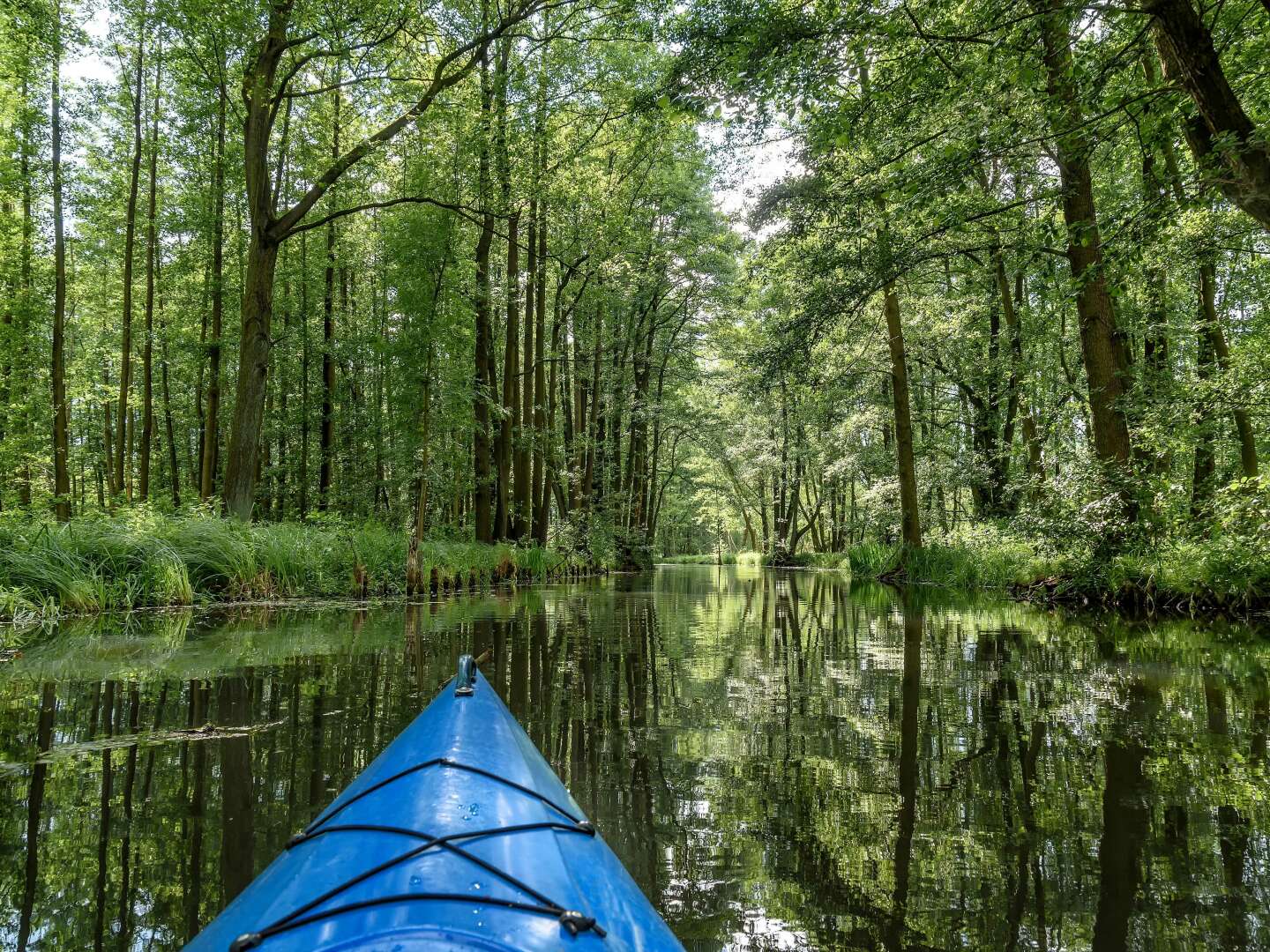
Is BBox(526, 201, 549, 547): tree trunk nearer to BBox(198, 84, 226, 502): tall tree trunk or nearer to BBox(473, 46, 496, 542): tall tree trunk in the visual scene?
BBox(473, 46, 496, 542): tall tree trunk

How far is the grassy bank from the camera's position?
699 cm

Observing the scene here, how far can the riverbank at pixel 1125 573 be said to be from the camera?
7.80 m

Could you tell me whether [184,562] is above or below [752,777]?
above

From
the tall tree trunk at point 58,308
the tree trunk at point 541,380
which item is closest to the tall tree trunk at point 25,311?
the tall tree trunk at point 58,308

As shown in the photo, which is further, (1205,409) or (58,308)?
(58,308)

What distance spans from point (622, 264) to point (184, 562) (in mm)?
12318

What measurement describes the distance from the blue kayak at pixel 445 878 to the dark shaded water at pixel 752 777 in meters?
0.53

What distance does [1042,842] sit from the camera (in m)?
2.31

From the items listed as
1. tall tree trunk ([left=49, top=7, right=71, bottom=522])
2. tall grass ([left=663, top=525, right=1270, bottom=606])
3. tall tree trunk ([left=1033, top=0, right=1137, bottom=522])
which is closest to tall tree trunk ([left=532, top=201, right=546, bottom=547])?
tall tree trunk ([left=49, top=7, right=71, bottom=522])

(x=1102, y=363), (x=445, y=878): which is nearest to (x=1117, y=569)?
(x=1102, y=363)

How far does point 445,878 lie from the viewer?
50.8 inches

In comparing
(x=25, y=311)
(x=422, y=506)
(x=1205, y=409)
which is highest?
(x=25, y=311)

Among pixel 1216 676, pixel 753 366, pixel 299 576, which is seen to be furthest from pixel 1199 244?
pixel 299 576

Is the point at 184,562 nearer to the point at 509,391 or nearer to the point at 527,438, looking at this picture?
the point at 509,391
